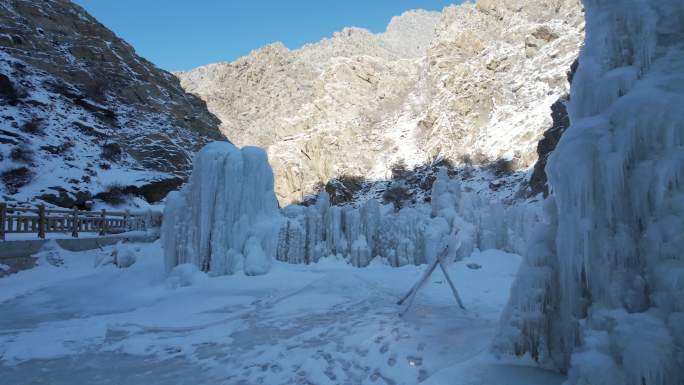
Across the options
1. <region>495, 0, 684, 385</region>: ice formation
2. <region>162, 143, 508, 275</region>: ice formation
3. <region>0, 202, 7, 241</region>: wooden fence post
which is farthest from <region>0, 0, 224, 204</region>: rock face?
<region>495, 0, 684, 385</region>: ice formation

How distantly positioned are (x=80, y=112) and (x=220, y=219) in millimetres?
27494

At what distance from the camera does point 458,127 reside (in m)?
54.3

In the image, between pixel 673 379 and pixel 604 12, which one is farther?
pixel 604 12

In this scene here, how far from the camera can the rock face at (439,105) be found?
4862cm

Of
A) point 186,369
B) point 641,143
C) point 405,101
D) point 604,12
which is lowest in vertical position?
point 186,369

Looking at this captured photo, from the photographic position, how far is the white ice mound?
1141 cm

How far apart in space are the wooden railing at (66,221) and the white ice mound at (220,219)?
5569mm

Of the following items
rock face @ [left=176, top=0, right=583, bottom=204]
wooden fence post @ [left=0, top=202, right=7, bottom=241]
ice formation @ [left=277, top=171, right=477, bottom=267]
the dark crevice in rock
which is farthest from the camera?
rock face @ [left=176, top=0, right=583, bottom=204]

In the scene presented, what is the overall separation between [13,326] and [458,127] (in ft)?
175

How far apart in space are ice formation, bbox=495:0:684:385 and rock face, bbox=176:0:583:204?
4071cm

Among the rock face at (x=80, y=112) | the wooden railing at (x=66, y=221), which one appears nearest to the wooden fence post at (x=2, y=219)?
the wooden railing at (x=66, y=221)

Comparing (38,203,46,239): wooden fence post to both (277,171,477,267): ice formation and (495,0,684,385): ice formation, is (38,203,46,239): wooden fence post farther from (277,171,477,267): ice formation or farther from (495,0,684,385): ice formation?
(495,0,684,385): ice formation

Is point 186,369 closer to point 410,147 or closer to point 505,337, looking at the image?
point 505,337

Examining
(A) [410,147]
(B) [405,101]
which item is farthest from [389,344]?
(B) [405,101]
